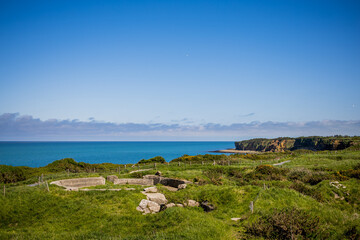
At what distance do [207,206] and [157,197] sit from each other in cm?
452

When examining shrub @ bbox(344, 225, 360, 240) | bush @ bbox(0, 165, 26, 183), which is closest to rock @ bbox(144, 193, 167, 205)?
shrub @ bbox(344, 225, 360, 240)

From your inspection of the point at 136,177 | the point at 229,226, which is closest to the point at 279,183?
the point at 229,226

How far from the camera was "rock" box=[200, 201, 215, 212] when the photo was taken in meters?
16.8

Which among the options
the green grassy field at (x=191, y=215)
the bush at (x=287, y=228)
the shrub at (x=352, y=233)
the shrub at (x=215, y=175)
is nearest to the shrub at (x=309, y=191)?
the green grassy field at (x=191, y=215)

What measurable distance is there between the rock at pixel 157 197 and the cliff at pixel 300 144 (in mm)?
89731

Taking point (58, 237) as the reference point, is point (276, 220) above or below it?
above

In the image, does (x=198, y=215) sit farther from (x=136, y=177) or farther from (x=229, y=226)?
A: (x=136, y=177)

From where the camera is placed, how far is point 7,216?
16.3 metres

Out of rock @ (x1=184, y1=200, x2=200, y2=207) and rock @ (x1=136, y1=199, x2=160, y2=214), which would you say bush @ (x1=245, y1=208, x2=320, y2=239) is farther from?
rock @ (x1=136, y1=199, x2=160, y2=214)

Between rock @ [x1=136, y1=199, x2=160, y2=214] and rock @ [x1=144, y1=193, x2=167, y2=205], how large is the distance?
1.04 meters

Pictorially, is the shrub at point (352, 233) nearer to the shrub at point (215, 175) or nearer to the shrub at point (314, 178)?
the shrub at point (215, 175)

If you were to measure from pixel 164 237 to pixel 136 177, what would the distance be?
75.6 ft

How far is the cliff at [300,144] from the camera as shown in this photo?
3913 inches

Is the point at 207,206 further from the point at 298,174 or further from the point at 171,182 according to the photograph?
the point at 298,174
